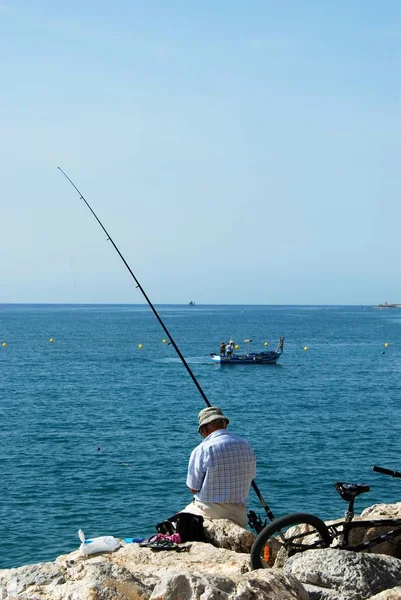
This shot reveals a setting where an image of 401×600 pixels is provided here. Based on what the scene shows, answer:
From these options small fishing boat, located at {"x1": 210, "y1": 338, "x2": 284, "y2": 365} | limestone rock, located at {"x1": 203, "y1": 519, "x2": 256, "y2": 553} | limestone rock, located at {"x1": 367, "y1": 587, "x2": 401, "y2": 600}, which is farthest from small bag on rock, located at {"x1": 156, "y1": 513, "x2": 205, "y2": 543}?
small fishing boat, located at {"x1": 210, "y1": 338, "x2": 284, "y2": 365}

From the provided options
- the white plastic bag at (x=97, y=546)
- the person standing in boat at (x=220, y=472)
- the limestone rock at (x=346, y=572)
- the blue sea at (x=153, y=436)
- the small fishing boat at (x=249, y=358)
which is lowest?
the blue sea at (x=153, y=436)

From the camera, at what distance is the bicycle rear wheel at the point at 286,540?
220 inches

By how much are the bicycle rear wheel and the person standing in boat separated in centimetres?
65

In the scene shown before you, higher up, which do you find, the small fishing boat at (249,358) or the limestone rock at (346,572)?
the limestone rock at (346,572)

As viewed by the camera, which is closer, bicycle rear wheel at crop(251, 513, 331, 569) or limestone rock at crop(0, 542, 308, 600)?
limestone rock at crop(0, 542, 308, 600)

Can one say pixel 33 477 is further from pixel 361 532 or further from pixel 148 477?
pixel 361 532

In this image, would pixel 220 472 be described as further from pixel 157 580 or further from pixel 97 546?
pixel 157 580

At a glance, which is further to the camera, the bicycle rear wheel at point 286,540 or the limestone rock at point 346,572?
the bicycle rear wheel at point 286,540

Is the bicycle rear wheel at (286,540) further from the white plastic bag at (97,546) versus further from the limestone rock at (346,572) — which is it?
the white plastic bag at (97,546)

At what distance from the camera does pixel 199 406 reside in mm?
38969

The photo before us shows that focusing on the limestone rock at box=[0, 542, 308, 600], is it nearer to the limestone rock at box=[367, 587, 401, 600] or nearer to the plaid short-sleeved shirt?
the limestone rock at box=[367, 587, 401, 600]

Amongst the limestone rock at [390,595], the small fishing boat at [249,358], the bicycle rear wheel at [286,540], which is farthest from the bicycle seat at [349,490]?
the small fishing boat at [249,358]

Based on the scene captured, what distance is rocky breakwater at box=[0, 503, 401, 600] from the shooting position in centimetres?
460

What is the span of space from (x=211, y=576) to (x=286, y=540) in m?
1.50
